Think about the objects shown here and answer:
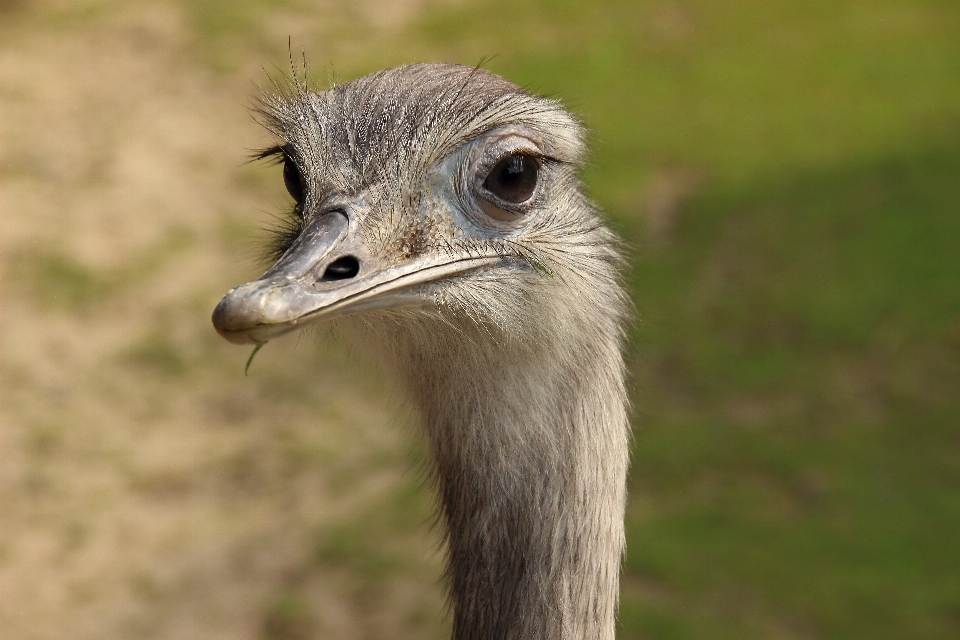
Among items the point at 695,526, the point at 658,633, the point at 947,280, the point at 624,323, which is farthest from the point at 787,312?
the point at 624,323

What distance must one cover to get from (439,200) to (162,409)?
10.7 ft

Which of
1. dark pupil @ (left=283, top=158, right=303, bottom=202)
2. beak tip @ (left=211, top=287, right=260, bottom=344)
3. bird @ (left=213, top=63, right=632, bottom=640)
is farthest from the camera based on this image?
dark pupil @ (left=283, top=158, right=303, bottom=202)

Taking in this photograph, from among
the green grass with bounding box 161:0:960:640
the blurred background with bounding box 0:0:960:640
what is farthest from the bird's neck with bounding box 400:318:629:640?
the green grass with bounding box 161:0:960:640

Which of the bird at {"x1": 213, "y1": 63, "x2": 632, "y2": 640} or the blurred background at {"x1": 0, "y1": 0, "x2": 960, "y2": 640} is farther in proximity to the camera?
the blurred background at {"x1": 0, "y1": 0, "x2": 960, "y2": 640}

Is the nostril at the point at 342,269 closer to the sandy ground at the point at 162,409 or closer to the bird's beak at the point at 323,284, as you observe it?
the bird's beak at the point at 323,284

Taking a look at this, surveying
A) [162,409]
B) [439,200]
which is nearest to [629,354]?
[439,200]

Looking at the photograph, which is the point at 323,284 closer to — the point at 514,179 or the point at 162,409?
the point at 514,179

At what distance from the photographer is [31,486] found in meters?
4.35

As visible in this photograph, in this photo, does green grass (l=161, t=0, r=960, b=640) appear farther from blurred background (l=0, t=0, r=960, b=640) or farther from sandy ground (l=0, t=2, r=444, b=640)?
sandy ground (l=0, t=2, r=444, b=640)

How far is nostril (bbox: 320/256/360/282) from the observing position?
1616mm

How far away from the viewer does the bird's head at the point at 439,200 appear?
1.67m

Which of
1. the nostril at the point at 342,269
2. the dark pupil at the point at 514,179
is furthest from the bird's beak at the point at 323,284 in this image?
the dark pupil at the point at 514,179

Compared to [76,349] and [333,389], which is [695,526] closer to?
[333,389]

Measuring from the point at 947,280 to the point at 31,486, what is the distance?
4.00 meters
